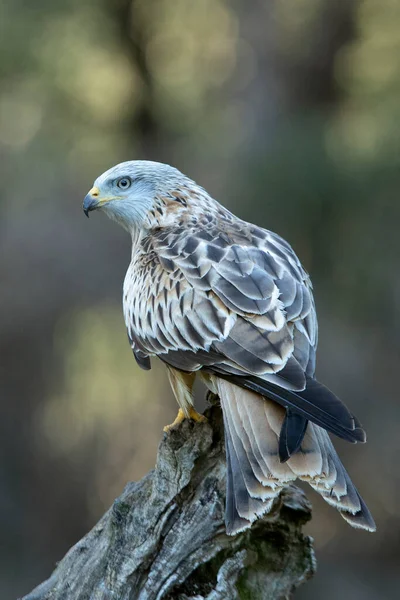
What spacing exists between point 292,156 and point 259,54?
1.92 metres

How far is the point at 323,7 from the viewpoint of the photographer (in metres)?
11.2

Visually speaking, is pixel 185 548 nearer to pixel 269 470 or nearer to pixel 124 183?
pixel 269 470

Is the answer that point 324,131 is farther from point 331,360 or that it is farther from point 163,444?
point 163,444

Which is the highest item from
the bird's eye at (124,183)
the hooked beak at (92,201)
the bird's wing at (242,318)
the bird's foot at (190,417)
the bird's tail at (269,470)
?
the bird's eye at (124,183)

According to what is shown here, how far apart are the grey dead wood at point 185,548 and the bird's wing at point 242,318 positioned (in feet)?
1.62

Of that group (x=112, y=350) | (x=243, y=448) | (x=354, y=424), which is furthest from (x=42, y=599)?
(x=112, y=350)

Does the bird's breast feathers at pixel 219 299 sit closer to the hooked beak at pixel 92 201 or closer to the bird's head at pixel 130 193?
the bird's head at pixel 130 193

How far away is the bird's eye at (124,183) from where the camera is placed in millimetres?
5809

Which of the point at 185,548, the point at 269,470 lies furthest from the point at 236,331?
the point at 185,548

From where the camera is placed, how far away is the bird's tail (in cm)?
388

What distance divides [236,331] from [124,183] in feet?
6.07

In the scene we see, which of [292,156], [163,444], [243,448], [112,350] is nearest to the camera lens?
[243,448]

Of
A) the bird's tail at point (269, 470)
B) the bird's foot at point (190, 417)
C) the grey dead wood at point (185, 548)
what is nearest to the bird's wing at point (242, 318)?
the bird's tail at point (269, 470)

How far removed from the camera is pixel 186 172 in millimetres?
10664
